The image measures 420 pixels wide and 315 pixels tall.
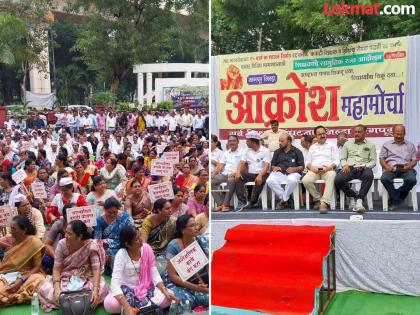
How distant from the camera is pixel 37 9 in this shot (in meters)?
3.41

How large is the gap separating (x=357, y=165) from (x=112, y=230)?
1.85m

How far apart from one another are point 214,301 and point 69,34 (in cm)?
195

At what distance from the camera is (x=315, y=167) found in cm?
405

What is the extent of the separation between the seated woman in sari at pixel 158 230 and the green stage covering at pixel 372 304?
1.19 metres

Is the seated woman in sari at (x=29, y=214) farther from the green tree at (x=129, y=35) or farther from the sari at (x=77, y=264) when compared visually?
the green tree at (x=129, y=35)

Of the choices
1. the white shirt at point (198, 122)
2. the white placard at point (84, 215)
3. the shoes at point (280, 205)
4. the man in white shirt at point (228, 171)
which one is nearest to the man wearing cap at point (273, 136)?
the man in white shirt at point (228, 171)

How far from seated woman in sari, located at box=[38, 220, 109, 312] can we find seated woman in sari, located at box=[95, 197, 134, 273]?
0.39 metres

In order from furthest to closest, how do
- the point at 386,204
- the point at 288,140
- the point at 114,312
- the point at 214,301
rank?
the point at 288,140
the point at 386,204
the point at 214,301
the point at 114,312

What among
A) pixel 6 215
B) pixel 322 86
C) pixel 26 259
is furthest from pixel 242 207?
pixel 6 215

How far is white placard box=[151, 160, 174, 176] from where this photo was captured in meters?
4.83

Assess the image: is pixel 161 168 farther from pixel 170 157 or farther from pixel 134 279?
pixel 134 279

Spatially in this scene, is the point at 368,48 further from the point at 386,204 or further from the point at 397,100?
the point at 386,204

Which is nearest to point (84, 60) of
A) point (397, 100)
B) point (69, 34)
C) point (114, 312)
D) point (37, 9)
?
point (69, 34)

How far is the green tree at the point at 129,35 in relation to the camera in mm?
2969
